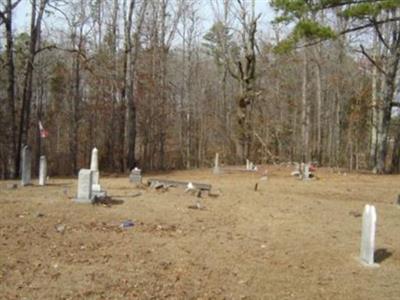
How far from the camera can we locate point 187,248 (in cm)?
897

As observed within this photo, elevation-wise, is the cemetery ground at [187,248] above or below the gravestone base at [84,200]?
below

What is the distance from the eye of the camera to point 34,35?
24.5 m

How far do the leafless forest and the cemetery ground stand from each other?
49.5ft

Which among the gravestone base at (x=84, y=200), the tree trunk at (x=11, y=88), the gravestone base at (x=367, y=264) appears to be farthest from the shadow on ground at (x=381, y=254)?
the tree trunk at (x=11, y=88)

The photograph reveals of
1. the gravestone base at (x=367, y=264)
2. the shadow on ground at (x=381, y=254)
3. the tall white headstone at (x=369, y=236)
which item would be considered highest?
the tall white headstone at (x=369, y=236)

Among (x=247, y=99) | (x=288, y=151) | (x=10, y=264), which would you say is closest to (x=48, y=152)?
(x=247, y=99)

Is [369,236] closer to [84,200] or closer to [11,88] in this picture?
[84,200]

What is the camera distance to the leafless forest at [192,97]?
3191 cm

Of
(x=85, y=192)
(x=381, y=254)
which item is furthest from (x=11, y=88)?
(x=381, y=254)

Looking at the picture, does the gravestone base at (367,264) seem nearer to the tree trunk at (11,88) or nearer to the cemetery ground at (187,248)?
the cemetery ground at (187,248)

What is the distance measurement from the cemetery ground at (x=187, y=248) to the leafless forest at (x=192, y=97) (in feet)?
49.5

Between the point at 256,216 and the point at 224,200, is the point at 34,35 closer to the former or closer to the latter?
the point at 224,200

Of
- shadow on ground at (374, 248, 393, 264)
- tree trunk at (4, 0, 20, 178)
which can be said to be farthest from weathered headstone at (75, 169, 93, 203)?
tree trunk at (4, 0, 20, 178)

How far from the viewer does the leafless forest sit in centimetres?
3191
